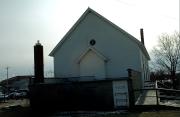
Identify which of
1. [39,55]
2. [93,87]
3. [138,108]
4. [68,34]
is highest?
[68,34]

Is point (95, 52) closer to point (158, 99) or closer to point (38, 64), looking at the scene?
point (38, 64)

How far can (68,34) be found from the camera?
33.3 m

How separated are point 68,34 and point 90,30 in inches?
93.4

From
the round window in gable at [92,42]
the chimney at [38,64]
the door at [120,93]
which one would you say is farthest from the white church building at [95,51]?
the door at [120,93]

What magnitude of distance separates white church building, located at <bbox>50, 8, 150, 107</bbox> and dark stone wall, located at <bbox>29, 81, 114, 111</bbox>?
7.44 metres

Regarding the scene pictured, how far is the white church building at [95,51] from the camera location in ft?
100

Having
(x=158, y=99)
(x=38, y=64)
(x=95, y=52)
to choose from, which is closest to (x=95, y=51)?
(x=95, y=52)

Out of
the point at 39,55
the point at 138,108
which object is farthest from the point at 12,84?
the point at 138,108

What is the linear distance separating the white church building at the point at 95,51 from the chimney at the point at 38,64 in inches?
257

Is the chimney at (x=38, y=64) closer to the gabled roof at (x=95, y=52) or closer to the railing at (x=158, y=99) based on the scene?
the gabled roof at (x=95, y=52)

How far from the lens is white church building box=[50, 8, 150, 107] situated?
30609 mm

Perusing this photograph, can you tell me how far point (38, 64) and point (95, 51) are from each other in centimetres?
754

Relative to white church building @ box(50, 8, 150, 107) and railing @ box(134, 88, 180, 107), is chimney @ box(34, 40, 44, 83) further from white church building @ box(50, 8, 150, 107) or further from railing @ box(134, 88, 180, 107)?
railing @ box(134, 88, 180, 107)

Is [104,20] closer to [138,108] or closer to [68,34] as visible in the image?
[68,34]
